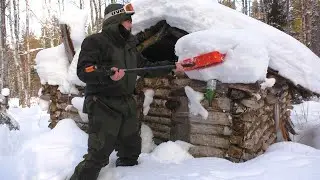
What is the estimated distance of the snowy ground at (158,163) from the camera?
4.02m

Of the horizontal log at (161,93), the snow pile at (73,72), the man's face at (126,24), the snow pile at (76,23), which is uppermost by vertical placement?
the snow pile at (76,23)

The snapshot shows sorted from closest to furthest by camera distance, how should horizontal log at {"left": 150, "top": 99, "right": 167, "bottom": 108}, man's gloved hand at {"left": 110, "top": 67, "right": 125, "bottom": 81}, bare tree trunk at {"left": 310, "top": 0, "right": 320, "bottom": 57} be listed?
man's gloved hand at {"left": 110, "top": 67, "right": 125, "bottom": 81}
horizontal log at {"left": 150, "top": 99, "right": 167, "bottom": 108}
bare tree trunk at {"left": 310, "top": 0, "right": 320, "bottom": 57}

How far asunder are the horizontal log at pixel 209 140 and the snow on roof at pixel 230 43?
821mm

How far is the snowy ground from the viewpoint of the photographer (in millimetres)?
4023

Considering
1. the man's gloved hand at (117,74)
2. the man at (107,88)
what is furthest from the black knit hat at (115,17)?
the man's gloved hand at (117,74)

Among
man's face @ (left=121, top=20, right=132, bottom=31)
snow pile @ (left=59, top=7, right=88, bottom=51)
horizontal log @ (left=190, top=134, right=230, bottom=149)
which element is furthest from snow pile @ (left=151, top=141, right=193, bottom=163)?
snow pile @ (left=59, top=7, right=88, bottom=51)

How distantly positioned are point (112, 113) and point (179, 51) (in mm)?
1443

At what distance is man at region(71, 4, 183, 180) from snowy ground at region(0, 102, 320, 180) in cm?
40

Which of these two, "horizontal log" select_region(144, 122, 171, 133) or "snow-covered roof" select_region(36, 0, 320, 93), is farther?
"horizontal log" select_region(144, 122, 171, 133)

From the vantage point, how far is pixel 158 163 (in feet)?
15.8

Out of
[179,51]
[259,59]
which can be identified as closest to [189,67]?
[179,51]

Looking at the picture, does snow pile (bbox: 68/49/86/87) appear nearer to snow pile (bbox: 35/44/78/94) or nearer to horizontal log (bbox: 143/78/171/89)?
snow pile (bbox: 35/44/78/94)

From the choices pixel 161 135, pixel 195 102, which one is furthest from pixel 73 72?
pixel 195 102

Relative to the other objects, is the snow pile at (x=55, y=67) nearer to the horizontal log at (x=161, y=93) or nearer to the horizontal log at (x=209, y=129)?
the horizontal log at (x=161, y=93)
